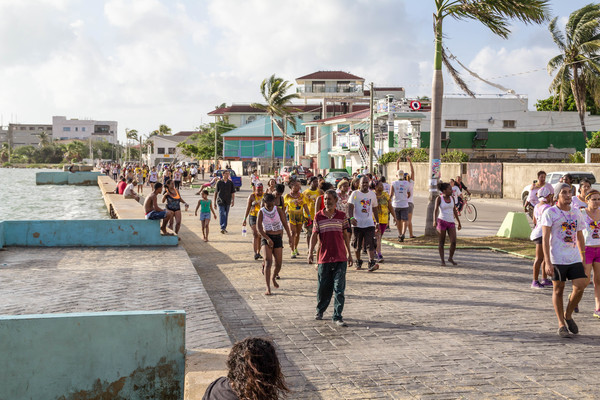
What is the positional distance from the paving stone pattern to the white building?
169219 millimetres

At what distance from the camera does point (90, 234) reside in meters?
14.1

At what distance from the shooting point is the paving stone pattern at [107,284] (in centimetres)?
805

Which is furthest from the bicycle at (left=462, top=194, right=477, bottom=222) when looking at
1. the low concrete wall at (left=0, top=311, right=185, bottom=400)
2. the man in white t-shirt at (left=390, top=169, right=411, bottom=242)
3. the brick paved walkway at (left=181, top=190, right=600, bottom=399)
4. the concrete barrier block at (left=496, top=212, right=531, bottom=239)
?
the low concrete wall at (left=0, top=311, right=185, bottom=400)

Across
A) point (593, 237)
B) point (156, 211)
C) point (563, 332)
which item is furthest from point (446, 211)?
point (156, 211)

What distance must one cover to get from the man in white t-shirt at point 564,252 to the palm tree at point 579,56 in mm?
37779

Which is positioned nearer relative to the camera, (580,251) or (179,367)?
(179,367)

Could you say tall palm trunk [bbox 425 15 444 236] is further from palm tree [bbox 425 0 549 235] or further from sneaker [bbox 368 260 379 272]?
sneaker [bbox 368 260 379 272]

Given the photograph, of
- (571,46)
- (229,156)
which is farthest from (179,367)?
(229,156)

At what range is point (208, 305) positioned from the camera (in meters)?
8.35

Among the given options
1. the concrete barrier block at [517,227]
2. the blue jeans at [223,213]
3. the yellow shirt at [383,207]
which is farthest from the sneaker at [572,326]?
the blue jeans at [223,213]

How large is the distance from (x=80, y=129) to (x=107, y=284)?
181 metres

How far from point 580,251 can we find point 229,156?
79.2 meters

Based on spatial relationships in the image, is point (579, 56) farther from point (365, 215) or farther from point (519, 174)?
point (365, 215)

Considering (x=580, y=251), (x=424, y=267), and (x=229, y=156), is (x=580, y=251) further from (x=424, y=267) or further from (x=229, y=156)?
(x=229, y=156)
